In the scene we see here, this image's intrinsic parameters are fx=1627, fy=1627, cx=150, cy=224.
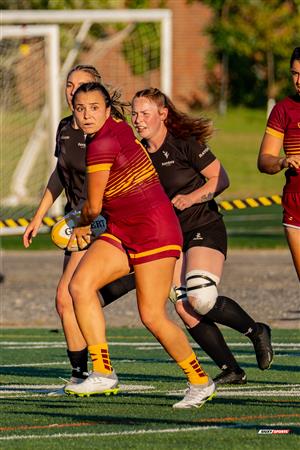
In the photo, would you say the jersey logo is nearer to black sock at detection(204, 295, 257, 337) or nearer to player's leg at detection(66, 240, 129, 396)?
black sock at detection(204, 295, 257, 337)

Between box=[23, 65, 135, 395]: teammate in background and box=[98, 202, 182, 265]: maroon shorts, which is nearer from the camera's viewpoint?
box=[98, 202, 182, 265]: maroon shorts

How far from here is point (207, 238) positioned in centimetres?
1058

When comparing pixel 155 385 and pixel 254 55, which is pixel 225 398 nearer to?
pixel 155 385

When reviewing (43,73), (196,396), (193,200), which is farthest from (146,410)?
(43,73)

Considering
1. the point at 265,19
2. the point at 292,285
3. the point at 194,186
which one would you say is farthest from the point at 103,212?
the point at 265,19

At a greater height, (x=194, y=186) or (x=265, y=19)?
(x=194, y=186)

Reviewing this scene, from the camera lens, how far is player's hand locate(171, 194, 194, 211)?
33.5ft

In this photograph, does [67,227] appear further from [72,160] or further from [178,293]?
[178,293]

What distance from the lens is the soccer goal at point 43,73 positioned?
23.8m

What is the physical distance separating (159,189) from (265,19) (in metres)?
36.7

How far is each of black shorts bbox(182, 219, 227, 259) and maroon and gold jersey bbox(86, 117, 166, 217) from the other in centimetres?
93

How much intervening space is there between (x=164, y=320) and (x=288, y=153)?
4.61ft

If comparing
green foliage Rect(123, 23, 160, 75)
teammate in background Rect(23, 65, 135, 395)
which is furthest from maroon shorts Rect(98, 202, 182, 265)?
green foliage Rect(123, 23, 160, 75)

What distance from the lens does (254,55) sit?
4800 centimetres
